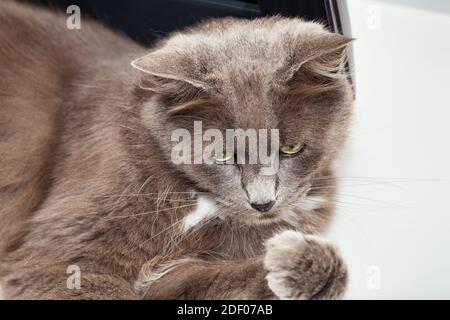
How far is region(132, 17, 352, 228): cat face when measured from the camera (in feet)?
3.90

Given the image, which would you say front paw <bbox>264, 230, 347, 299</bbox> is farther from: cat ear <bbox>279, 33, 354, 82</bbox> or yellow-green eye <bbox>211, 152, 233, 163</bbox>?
cat ear <bbox>279, 33, 354, 82</bbox>

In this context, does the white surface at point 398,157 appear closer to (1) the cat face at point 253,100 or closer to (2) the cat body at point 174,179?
(2) the cat body at point 174,179

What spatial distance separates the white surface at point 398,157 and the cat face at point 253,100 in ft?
0.82

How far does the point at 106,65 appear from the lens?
1.50 metres

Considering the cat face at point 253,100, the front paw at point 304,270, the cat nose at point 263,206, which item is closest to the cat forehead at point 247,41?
the cat face at point 253,100

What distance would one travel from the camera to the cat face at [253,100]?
1.19 m

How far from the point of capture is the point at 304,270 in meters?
1.23

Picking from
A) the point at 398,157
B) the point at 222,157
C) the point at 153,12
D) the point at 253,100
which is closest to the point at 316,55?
the point at 253,100

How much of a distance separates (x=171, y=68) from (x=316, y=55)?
0.28m

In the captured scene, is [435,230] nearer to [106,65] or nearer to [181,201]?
[181,201]

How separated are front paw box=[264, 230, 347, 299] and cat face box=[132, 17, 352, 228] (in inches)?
3.6

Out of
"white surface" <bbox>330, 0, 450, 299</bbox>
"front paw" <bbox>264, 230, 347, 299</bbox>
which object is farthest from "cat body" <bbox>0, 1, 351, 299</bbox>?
"white surface" <bbox>330, 0, 450, 299</bbox>

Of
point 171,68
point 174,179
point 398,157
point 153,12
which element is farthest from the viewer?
point 153,12

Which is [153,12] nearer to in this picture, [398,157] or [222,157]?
[222,157]
